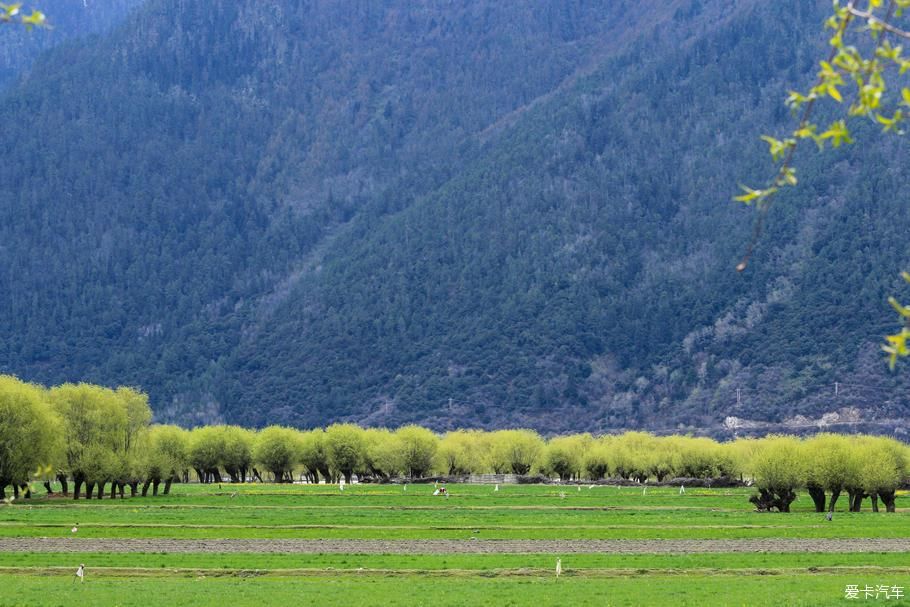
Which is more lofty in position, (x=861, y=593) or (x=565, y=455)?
(x=565, y=455)

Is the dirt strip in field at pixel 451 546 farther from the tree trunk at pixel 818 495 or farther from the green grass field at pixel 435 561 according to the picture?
the tree trunk at pixel 818 495

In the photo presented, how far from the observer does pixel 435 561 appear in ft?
185

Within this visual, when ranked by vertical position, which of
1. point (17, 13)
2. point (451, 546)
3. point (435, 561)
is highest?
point (17, 13)

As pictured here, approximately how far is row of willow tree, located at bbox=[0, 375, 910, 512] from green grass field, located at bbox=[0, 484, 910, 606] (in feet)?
11.5

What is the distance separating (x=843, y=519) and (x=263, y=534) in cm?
3278

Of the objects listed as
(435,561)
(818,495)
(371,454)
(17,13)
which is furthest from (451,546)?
(371,454)

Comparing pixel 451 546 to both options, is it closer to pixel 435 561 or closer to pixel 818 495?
pixel 435 561

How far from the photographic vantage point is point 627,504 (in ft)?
324

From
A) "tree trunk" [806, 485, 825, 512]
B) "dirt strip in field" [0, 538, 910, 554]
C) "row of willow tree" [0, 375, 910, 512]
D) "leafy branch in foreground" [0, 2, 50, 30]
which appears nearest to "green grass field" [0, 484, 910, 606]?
"dirt strip in field" [0, 538, 910, 554]

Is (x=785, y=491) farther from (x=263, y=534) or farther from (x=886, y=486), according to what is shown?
(x=263, y=534)

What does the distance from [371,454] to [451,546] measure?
8719cm

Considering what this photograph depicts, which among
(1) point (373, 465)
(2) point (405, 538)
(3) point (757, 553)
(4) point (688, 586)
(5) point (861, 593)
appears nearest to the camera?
(5) point (861, 593)

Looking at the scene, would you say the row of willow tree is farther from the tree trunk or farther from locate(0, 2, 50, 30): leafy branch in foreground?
locate(0, 2, 50, 30): leafy branch in foreground

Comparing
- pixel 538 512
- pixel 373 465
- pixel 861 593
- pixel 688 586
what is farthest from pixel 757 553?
pixel 373 465
